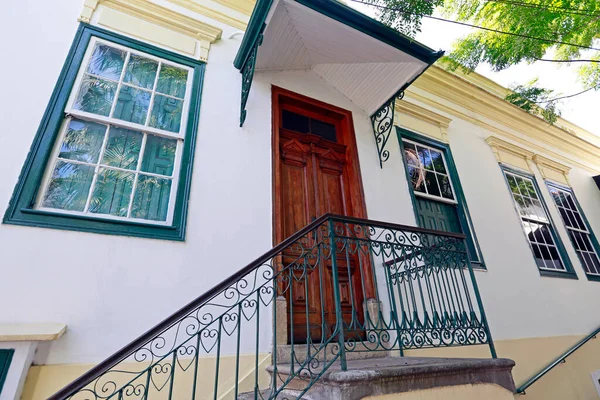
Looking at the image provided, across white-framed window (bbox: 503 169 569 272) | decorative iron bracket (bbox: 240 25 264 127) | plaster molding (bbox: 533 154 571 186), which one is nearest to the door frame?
decorative iron bracket (bbox: 240 25 264 127)

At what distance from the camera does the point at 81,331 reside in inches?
77.3

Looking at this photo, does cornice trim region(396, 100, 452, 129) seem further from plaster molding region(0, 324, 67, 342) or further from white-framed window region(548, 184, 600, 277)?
plaster molding region(0, 324, 67, 342)

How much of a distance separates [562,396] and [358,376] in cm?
421

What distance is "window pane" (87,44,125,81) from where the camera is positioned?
9.08ft

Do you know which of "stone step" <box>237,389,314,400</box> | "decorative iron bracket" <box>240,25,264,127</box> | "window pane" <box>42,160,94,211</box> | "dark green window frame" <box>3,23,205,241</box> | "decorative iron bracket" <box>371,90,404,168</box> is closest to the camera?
"stone step" <box>237,389,314,400</box>

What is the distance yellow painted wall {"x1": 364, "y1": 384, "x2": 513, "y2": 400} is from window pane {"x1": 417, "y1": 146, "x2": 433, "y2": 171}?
3.03 metres

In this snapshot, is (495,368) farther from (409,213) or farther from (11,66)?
(11,66)

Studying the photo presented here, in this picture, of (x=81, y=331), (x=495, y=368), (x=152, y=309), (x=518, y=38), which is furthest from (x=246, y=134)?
(x=518, y=38)

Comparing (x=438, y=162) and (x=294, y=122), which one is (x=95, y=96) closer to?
(x=294, y=122)

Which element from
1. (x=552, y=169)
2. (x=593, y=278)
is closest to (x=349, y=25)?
(x=552, y=169)

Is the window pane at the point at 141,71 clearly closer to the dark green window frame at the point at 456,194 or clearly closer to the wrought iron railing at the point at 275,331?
the wrought iron railing at the point at 275,331

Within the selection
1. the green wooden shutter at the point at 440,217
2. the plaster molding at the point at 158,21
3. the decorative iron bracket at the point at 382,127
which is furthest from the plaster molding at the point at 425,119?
the plaster molding at the point at 158,21

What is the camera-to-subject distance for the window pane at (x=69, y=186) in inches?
88.6

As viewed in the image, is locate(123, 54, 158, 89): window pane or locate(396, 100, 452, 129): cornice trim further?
locate(396, 100, 452, 129): cornice trim
